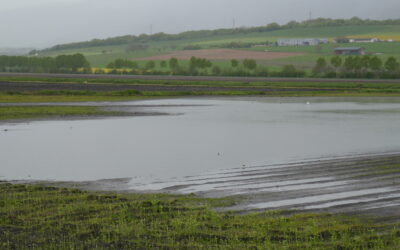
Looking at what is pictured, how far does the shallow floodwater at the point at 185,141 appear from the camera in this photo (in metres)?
21.9

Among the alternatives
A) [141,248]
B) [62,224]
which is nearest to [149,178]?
[62,224]

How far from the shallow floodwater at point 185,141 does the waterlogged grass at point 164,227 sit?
4.50 m

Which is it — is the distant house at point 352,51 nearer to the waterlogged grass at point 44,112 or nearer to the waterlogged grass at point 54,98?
the waterlogged grass at point 54,98

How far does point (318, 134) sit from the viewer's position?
3150 cm

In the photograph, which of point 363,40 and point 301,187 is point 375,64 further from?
point 301,187

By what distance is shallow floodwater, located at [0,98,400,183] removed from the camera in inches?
861

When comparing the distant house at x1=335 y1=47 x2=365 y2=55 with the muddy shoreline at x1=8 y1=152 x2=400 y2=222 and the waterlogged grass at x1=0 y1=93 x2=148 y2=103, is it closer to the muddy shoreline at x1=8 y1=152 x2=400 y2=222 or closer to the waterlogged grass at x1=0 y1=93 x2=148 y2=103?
the waterlogged grass at x1=0 y1=93 x2=148 y2=103

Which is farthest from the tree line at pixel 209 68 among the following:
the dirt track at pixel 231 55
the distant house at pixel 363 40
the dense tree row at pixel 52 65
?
the distant house at pixel 363 40

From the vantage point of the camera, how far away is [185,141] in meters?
28.6

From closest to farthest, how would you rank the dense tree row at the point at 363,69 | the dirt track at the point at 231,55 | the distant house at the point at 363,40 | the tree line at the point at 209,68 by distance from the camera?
the dense tree row at the point at 363,69, the tree line at the point at 209,68, the dirt track at the point at 231,55, the distant house at the point at 363,40

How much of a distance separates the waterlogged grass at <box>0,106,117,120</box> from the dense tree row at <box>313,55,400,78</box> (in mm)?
69069

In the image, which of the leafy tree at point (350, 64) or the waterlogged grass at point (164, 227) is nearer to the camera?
the waterlogged grass at point (164, 227)

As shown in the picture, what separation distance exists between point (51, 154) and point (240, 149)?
739 cm

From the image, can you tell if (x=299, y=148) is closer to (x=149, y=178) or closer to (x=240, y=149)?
(x=240, y=149)
